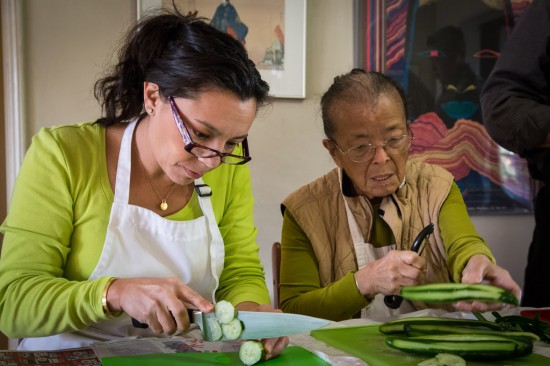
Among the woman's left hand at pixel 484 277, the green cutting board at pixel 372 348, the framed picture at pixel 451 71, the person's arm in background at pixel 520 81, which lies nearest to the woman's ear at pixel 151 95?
the green cutting board at pixel 372 348

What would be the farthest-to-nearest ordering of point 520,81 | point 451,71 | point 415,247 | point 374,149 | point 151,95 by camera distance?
1. point 451,71
2. point 520,81
3. point 374,149
4. point 415,247
5. point 151,95

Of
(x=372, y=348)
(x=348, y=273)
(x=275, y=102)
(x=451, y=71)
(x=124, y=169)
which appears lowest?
(x=372, y=348)

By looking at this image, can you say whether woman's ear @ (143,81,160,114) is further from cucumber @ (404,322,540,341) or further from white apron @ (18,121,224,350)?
cucumber @ (404,322,540,341)

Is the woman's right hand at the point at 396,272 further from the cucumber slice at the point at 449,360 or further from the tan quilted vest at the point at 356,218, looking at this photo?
the cucumber slice at the point at 449,360

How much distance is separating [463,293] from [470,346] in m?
0.11

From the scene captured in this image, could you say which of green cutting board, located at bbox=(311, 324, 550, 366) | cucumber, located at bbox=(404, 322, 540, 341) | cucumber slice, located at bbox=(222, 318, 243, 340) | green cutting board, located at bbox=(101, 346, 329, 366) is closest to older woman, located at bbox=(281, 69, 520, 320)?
green cutting board, located at bbox=(311, 324, 550, 366)

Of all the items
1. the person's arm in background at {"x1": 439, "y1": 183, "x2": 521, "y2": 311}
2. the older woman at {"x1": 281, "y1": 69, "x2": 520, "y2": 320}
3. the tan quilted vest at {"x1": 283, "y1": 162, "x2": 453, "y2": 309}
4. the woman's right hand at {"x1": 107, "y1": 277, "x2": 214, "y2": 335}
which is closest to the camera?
the woman's right hand at {"x1": 107, "y1": 277, "x2": 214, "y2": 335}

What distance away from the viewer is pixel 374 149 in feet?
6.36

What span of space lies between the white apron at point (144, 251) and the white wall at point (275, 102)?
53.5 inches

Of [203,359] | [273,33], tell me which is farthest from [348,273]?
[273,33]

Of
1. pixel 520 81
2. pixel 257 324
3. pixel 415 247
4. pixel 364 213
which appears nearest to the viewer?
pixel 257 324

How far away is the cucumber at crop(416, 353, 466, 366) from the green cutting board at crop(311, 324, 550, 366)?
1.8 inches

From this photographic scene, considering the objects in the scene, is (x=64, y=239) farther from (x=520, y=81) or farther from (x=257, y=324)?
(x=520, y=81)

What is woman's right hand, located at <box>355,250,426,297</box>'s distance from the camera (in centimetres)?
170
